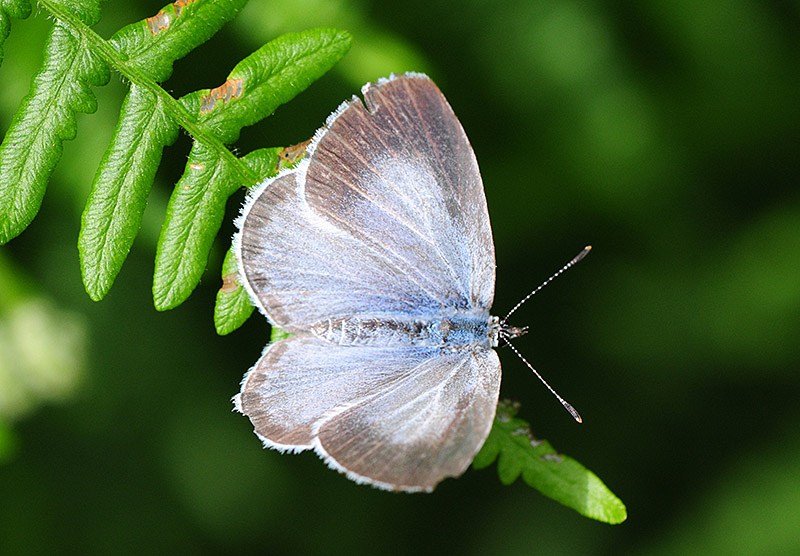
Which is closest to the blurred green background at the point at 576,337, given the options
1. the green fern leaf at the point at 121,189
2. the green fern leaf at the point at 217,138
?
the green fern leaf at the point at 217,138

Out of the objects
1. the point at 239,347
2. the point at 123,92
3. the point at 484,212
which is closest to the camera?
the point at 484,212

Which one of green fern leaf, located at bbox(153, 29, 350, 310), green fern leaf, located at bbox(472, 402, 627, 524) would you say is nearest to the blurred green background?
green fern leaf, located at bbox(472, 402, 627, 524)

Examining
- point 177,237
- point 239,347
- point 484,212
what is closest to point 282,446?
point 177,237

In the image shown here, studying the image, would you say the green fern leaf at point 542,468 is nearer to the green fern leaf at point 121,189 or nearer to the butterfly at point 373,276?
the butterfly at point 373,276

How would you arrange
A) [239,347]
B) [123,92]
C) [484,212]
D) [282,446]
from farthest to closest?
[239,347], [123,92], [484,212], [282,446]

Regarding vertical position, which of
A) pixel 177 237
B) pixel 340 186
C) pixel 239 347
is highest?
pixel 340 186

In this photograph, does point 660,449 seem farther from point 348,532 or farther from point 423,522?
point 348,532

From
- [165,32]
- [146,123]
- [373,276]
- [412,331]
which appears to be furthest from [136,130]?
[412,331]

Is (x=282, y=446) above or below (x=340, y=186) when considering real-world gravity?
below
